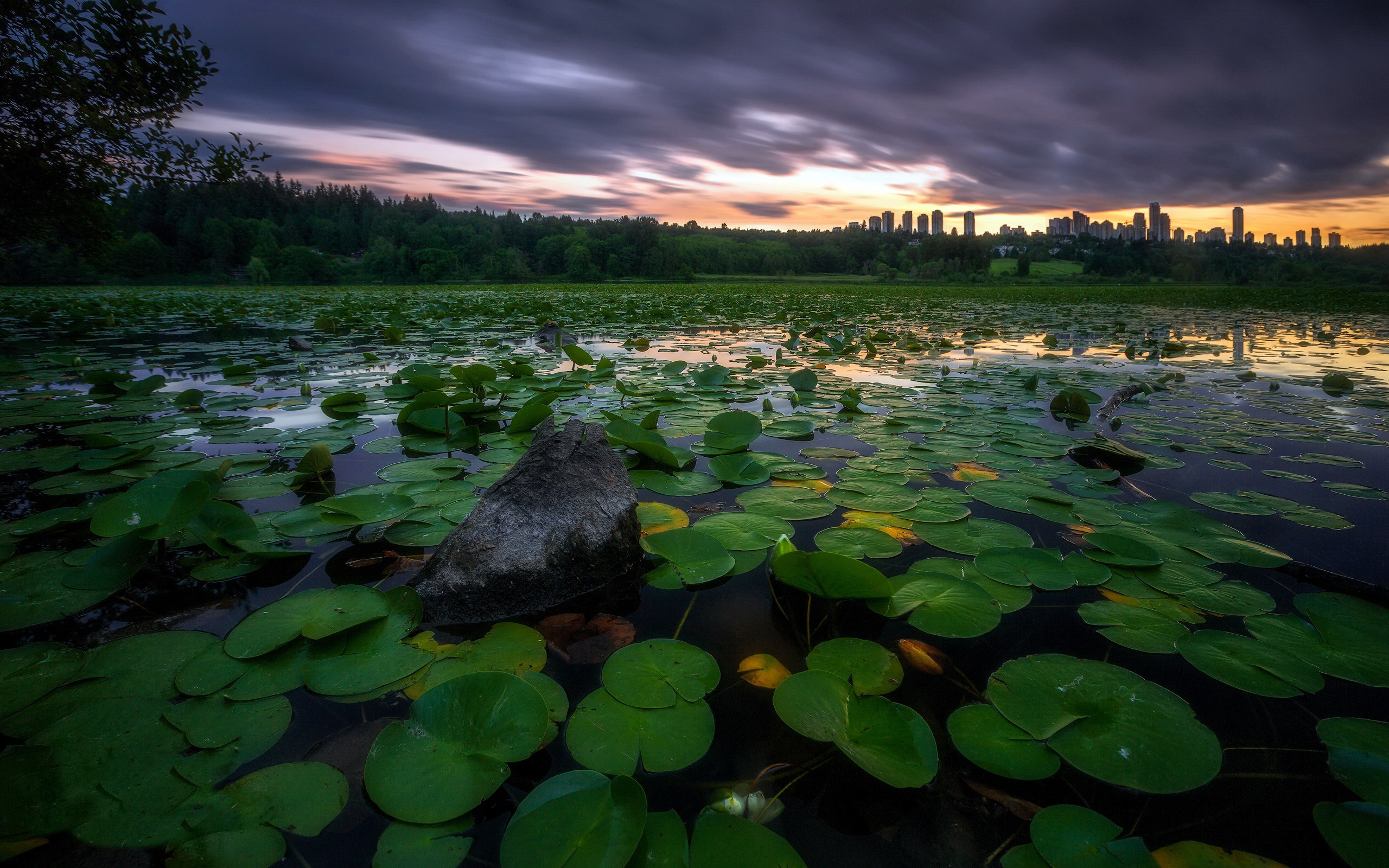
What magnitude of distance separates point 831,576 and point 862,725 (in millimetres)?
371

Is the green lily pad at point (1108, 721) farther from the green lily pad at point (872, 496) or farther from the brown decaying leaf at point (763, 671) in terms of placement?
the green lily pad at point (872, 496)

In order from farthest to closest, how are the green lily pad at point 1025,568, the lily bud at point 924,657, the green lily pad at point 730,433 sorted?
1. the green lily pad at point 730,433
2. the green lily pad at point 1025,568
3. the lily bud at point 924,657

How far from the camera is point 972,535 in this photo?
5.83 feet

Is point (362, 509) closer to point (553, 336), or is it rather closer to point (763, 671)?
point (763, 671)

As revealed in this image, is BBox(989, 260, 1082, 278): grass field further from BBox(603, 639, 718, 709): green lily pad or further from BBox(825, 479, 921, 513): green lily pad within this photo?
BBox(603, 639, 718, 709): green lily pad

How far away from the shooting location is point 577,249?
54.3 metres

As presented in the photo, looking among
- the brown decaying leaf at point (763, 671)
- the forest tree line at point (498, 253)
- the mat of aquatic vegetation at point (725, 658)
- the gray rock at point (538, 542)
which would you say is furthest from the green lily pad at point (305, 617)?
Answer: the forest tree line at point (498, 253)

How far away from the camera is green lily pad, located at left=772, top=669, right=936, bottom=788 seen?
0.88 m

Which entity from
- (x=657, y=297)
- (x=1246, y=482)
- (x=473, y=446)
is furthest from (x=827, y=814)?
(x=657, y=297)

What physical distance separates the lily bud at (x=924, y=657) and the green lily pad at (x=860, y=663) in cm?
4

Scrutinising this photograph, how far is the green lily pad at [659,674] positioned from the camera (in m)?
1.07

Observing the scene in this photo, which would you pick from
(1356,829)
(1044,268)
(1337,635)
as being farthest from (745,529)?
(1044,268)

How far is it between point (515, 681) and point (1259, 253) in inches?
2608

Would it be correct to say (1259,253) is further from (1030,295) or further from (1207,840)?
(1207,840)
